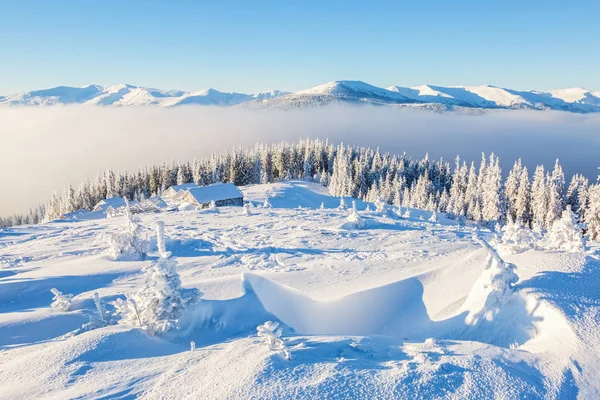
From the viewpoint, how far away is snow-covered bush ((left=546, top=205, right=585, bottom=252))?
13.0 metres

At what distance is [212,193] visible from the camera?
54531 millimetres

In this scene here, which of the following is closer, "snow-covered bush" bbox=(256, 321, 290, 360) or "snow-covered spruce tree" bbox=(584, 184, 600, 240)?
"snow-covered bush" bbox=(256, 321, 290, 360)

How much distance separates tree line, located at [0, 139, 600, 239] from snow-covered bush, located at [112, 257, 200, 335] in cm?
5326

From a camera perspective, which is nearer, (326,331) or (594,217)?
(326,331)

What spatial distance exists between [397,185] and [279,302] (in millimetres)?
86946

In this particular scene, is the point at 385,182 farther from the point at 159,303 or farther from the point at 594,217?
the point at 159,303

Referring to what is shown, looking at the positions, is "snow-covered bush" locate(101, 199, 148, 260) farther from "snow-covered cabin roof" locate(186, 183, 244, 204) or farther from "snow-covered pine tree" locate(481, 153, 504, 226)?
"snow-covered pine tree" locate(481, 153, 504, 226)

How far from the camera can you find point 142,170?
342ft

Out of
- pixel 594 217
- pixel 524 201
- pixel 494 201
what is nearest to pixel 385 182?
pixel 494 201

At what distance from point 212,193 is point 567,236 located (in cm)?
4702

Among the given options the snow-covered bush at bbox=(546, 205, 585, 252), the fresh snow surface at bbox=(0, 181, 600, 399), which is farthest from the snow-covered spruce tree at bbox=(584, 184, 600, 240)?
the snow-covered bush at bbox=(546, 205, 585, 252)

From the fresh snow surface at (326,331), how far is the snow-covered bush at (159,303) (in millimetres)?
343

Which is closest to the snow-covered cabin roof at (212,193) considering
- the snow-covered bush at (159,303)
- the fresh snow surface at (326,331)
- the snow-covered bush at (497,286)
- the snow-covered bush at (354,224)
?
the snow-covered bush at (354,224)

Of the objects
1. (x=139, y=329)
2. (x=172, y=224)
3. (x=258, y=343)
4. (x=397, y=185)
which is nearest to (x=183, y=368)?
(x=258, y=343)
